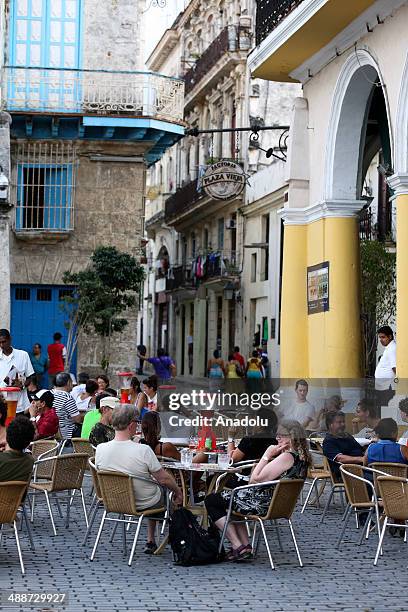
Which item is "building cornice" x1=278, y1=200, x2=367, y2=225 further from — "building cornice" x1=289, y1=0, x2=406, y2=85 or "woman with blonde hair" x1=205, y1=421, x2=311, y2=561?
"woman with blonde hair" x1=205, y1=421, x2=311, y2=561

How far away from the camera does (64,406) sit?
1417 centimetres

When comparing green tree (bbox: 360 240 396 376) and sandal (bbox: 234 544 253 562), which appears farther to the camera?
green tree (bbox: 360 240 396 376)

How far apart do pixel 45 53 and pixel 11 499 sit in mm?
20184

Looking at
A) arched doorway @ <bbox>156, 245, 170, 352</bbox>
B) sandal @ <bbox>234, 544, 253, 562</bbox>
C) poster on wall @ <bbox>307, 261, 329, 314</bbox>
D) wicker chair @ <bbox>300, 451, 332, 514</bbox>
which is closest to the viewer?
sandal @ <bbox>234, 544, 253, 562</bbox>

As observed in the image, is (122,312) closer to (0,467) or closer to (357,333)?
(357,333)

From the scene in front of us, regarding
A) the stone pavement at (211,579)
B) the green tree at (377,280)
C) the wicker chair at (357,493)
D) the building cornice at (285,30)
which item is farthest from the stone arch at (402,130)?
the green tree at (377,280)

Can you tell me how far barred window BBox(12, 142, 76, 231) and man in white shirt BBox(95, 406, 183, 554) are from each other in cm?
1844

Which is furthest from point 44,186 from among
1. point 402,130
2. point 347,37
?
point 402,130

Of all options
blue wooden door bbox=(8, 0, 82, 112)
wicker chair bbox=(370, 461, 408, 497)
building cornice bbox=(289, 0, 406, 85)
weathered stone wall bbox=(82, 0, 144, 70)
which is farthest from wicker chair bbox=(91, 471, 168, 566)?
weathered stone wall bbox=(82, 0, 144, 70)

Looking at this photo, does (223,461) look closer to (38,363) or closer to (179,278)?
(38,363)

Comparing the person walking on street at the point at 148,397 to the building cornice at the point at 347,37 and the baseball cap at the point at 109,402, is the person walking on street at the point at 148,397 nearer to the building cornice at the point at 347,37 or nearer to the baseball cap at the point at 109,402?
the baseball cap at the point at 109,402

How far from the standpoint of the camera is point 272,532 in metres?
11.1

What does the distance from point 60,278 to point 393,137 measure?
1428 centimetres

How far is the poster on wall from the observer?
57.6ft
